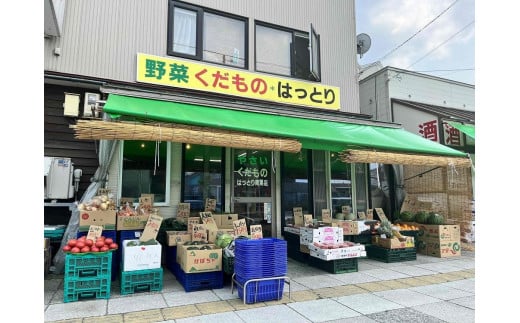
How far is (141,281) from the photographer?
18.3ft

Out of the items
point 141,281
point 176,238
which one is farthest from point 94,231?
point 176,238

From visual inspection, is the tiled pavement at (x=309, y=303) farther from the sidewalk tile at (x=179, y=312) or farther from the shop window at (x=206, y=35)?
the shop window at (x=206, y=35)

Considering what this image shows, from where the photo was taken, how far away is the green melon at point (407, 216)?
32.3 feet

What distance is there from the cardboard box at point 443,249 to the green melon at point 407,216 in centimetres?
91

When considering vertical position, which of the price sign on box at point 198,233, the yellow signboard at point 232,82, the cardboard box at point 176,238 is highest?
the yellow signboard at point 232,82

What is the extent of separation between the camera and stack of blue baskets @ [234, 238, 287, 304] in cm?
515

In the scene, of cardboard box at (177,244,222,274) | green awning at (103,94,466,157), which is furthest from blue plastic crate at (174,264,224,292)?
green awning at (103,94,466,157)

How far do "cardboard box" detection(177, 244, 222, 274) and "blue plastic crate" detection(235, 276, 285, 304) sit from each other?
2.03 feet

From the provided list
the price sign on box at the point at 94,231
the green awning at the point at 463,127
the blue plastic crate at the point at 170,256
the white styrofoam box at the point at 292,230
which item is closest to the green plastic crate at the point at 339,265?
the white styrofoam box at the point at 292,230

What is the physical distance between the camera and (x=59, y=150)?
7.53 m

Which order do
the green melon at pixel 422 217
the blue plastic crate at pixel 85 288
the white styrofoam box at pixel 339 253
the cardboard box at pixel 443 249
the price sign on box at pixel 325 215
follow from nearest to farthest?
1. the blue plastic crate at pixel 85 288
2. the white styrofoam box at pixel 339 253
3. the cardboard box at pixel 443 249
4. the green melon at pixel 422 217
5. the price sign on box at pixel 325 215

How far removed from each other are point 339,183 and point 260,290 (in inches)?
248

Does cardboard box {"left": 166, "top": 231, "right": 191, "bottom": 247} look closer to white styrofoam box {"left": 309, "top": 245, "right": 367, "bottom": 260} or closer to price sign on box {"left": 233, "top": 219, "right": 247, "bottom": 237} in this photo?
price sign on box {"left": 233, "top": 219, "right": 247, "bottom": 237}

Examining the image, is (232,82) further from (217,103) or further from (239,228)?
(239,228)
